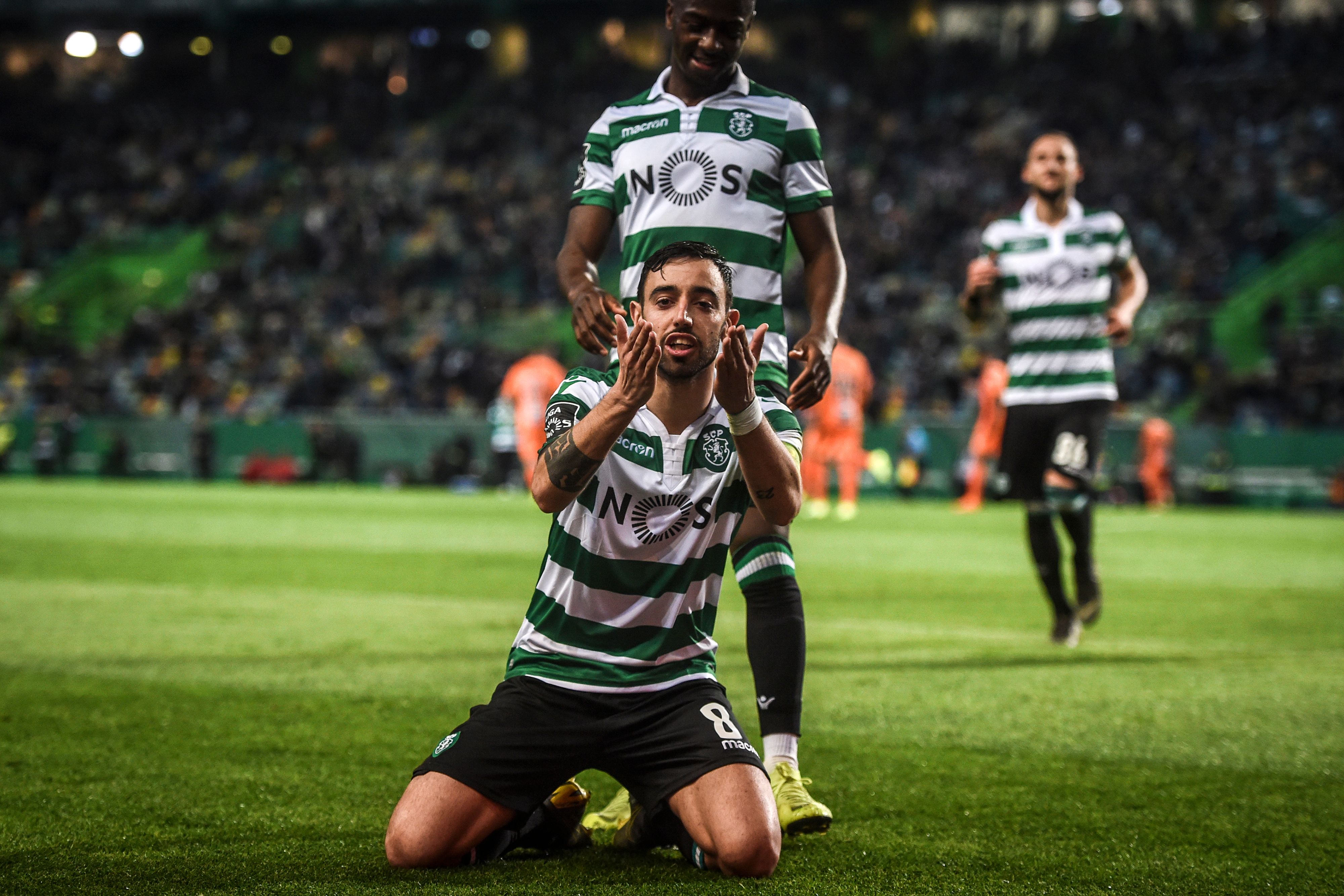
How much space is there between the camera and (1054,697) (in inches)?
215

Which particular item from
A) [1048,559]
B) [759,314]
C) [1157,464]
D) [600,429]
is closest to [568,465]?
[600,429]

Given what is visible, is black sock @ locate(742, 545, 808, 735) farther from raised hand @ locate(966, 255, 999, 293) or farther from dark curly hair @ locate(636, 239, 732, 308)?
raised hand @ locate(966, 255, 999, 293)

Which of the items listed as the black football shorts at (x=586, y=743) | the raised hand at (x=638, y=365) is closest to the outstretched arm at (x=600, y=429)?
the raised hand at (x=638, y=365)

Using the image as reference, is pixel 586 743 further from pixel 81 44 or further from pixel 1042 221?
pixel 81 44

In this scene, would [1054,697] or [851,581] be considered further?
[851,581]

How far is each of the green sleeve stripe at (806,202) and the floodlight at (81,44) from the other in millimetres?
45842

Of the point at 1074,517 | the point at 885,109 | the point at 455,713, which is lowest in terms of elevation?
the point at 455,713

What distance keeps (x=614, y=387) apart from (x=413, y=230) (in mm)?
32456

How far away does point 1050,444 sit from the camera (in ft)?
23.3

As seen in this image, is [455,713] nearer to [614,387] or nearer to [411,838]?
[411,838]

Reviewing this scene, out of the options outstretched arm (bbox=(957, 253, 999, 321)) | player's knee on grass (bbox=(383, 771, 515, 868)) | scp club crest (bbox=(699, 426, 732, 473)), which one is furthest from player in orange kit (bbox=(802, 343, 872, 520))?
player's knee on grass (bbox=(383, 771, 515, 868))

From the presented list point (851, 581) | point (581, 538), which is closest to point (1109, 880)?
point (581, 538)

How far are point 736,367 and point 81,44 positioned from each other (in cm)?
4727

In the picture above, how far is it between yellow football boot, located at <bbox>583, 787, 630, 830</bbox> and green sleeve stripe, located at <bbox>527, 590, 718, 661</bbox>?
0.45 m
